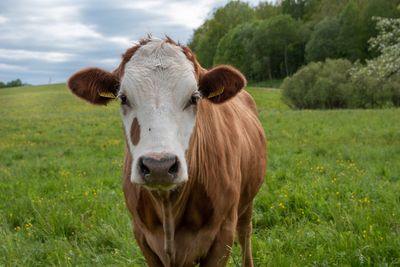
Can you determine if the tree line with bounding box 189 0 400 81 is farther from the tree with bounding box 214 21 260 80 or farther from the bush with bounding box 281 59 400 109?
the bush with bounding box 281 59 400 109

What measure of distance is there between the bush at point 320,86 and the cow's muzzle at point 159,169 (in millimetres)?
36033

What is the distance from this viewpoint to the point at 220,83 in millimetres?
3389

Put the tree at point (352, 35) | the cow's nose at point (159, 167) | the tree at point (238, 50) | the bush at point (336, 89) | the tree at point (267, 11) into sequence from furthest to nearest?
the tree at point (267, 11) → the tree at point (238, 50) → the tree at point (352, 35) → the bush at point (336, 89) → the cow's nose at point (159, 167)

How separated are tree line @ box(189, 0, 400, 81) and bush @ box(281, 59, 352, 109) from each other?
2461 cm

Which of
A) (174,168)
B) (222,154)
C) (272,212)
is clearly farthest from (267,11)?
(174,168)

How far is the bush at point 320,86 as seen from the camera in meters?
37.4

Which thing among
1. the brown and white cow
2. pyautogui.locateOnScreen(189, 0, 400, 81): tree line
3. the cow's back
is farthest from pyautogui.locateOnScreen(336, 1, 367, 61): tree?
the brown and white cow

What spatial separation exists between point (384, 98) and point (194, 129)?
35454 millimetres

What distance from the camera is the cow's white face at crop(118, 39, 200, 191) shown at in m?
2.58

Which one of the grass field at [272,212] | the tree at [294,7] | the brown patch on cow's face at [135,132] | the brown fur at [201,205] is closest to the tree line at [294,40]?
the tree at [294,7]

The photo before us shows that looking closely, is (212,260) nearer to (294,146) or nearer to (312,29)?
(294,146)

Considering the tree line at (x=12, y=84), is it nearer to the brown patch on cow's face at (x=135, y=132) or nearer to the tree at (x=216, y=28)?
the tree at (x=216, y=28)

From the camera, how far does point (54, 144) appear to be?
628 inches

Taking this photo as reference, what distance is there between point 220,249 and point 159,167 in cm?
129
